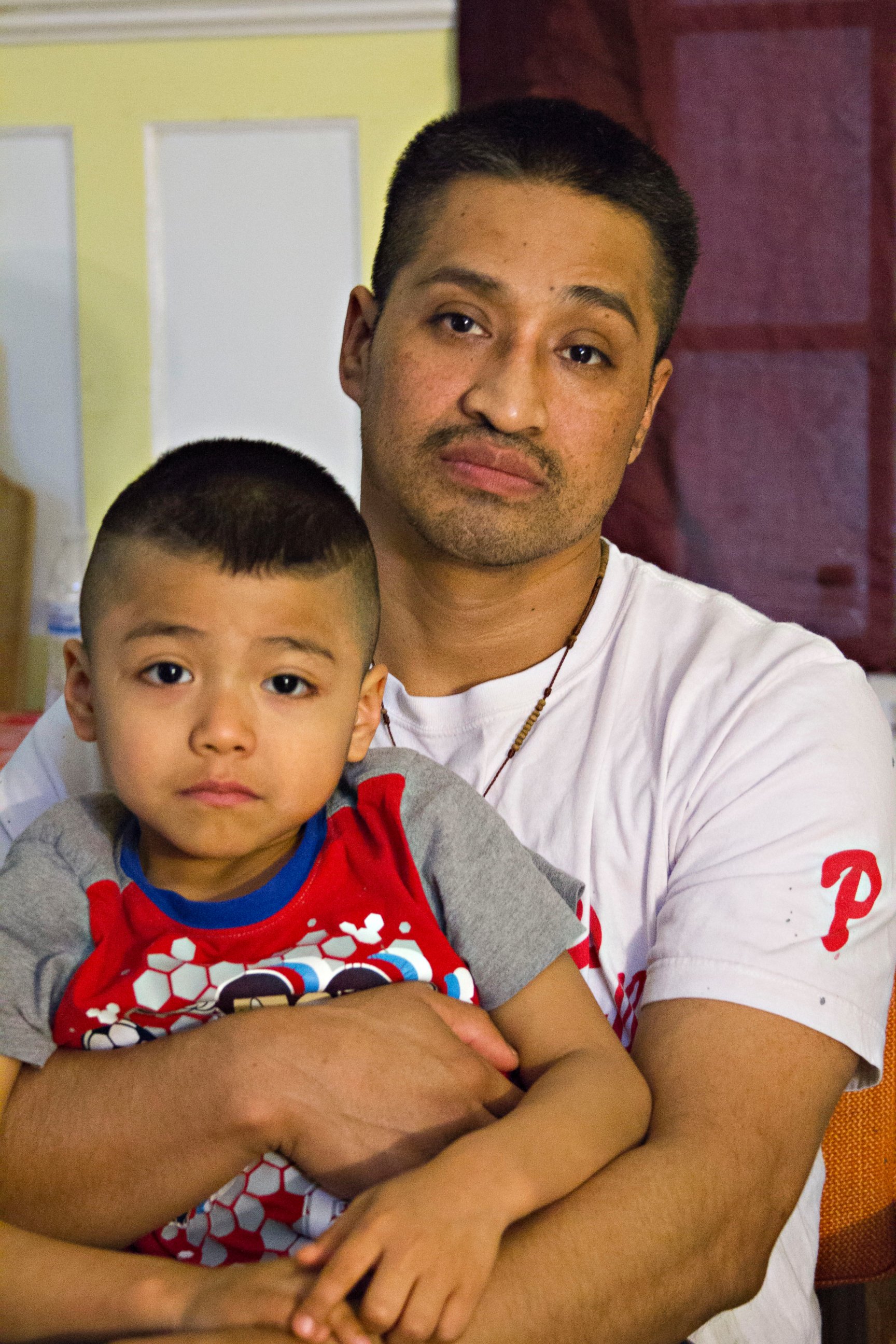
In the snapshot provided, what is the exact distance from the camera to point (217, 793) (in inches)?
43.4

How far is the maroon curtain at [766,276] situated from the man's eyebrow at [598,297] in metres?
1.47

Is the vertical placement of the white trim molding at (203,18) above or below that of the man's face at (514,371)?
above

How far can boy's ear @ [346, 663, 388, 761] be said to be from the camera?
4.04 feet

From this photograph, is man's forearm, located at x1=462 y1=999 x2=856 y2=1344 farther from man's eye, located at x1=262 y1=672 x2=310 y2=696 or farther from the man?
man's eye, located at x1=262 y1=672 x2=310 y2=696

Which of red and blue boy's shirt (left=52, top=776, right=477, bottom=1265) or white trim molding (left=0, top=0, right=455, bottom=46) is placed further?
white trim molding (left=0, top=0, right=455, bottom=46)

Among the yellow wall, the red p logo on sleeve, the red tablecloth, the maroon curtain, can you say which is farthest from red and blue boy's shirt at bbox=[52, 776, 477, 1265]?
the yellow wall

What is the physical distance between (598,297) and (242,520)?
1.91 feet

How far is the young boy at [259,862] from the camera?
3.60 feet

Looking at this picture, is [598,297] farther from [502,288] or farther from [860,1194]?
[860,1194]

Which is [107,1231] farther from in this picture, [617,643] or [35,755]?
[617,643]

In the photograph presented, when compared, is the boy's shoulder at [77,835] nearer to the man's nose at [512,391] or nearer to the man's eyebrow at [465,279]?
the man's nose at [512,391]

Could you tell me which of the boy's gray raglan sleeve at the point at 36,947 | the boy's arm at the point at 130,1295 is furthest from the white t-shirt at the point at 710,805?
the boy's arm at the point at 130,1295

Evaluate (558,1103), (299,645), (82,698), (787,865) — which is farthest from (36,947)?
(787,865)

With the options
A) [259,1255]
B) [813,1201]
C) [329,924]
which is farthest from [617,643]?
[259,1255]
